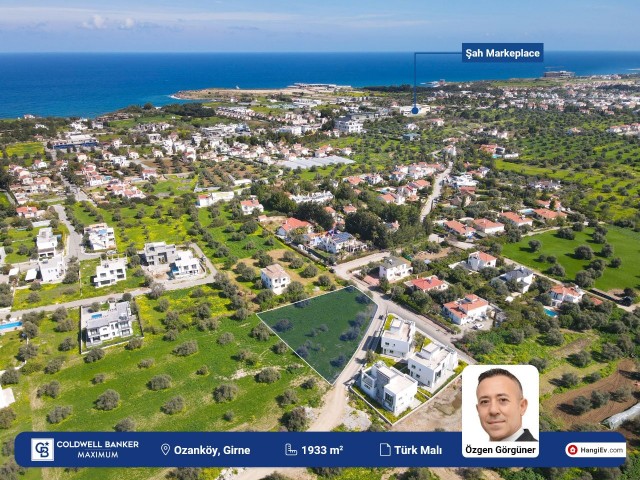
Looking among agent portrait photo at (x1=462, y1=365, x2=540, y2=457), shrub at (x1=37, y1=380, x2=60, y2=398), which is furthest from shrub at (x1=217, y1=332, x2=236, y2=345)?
agent portrait photo at (x1=462, y1=365, x2=540, y2=457)

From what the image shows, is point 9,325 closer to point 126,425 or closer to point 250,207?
point 126,425

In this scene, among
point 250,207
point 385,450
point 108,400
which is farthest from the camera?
point 250,207

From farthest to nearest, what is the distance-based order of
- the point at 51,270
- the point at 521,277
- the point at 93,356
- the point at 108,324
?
the point at 51,270, the point at 521,277, the point at 108,324, the point at 93,356

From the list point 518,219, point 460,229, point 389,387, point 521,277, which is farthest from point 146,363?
point 518,219

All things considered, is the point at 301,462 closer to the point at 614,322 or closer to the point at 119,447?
the point at 119,447

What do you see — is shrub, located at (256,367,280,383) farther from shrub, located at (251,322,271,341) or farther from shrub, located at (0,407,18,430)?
shrub, located at (0,407,18,430)

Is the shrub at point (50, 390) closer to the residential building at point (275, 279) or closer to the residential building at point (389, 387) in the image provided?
the residential building at point (275, 279)
